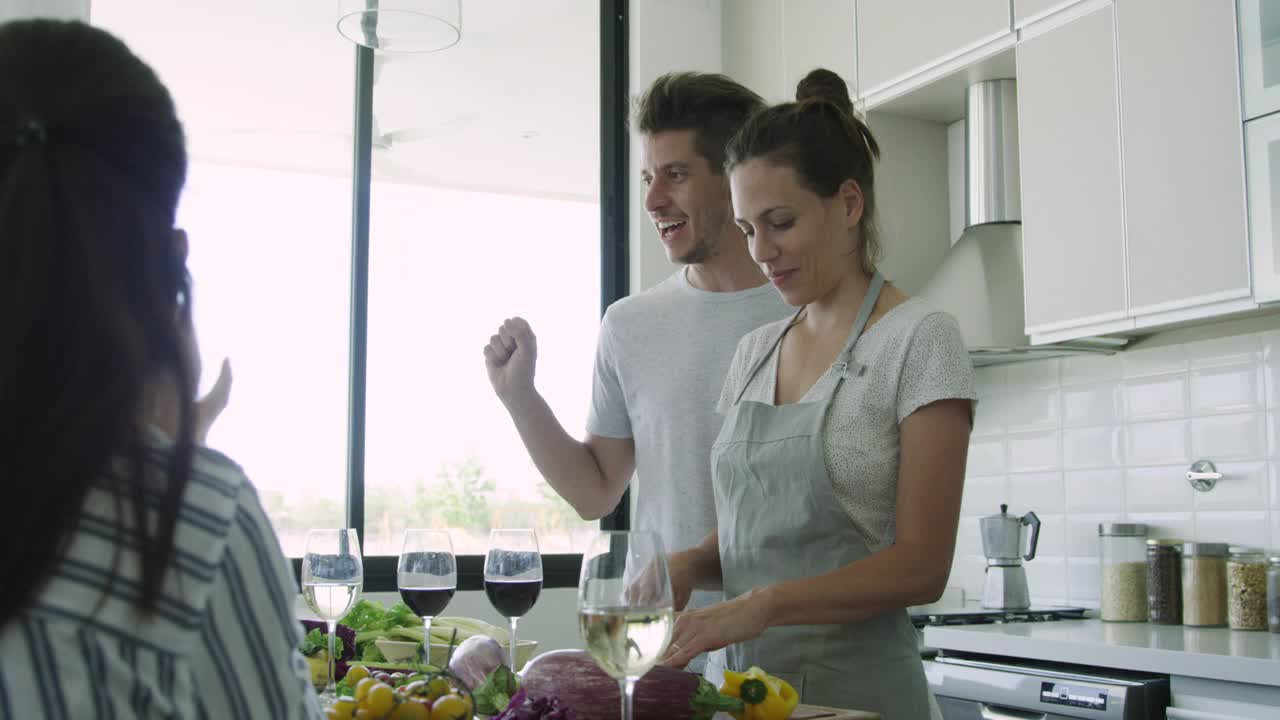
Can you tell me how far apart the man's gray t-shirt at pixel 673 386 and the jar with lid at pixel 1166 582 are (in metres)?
1.34

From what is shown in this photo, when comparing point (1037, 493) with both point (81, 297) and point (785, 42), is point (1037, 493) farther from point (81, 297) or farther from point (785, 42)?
point (81, 297)

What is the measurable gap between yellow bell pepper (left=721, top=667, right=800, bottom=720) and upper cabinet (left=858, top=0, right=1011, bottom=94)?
7.59ft

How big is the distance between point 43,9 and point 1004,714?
2430 mm

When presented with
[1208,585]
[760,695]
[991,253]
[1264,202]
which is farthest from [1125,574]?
[760,695]

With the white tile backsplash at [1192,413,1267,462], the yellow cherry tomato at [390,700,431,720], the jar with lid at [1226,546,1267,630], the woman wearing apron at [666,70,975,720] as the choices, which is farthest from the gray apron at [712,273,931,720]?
the white tile backsplash at [1192,413,1267,462]

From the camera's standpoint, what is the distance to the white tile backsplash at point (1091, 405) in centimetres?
311

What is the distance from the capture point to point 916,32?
10.9ft

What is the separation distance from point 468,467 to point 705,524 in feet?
33.6

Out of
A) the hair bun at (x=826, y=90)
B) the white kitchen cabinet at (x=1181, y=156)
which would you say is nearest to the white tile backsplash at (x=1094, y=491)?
the white kitchen cabinet at (x=1181, y=156)

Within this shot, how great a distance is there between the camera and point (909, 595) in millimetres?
1438

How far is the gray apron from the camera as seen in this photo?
5.02 ft

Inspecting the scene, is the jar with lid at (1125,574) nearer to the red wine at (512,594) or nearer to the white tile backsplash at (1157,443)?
the white tile backsplash at (1157,443)

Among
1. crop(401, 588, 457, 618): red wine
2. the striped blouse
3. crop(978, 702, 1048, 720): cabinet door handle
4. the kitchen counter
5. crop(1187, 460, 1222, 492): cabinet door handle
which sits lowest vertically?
crop(978, 702, 1048, 720): cabinet door handle

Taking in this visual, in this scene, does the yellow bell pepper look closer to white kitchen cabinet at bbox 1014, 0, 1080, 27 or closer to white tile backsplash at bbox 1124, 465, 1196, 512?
white tile backsplash at bbox 1124, 465, 1196, 512
